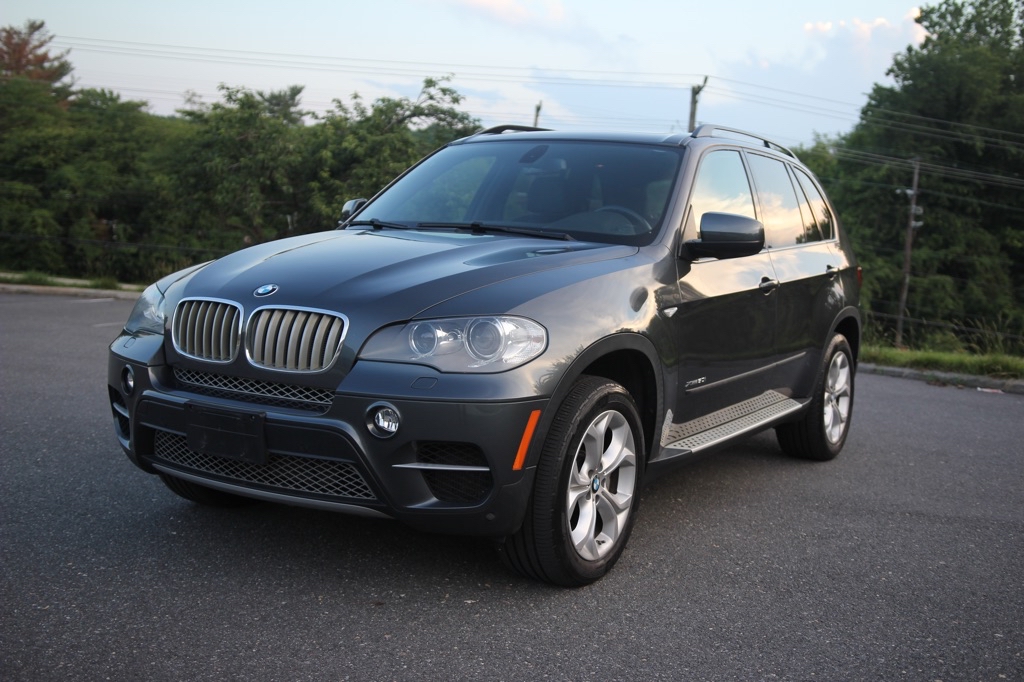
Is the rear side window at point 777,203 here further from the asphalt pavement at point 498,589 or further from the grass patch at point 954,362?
the grass patch at point 954,362

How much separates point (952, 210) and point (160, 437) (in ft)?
186

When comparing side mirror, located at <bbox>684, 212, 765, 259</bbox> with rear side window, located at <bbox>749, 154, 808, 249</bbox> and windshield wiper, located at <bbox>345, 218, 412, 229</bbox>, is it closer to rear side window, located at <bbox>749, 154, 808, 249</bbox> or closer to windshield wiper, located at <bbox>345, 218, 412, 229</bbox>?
rear side window, located at <bbox>749, 154, 808, 249</bbox>

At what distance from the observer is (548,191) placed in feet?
16.4

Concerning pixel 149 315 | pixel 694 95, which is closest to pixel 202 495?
pixel 149 315

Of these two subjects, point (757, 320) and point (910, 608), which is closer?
point (910, 608)

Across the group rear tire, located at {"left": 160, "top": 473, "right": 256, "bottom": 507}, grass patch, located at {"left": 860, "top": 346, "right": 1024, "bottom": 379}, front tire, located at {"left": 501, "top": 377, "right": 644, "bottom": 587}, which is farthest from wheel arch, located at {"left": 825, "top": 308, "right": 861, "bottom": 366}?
grass patch, located at {"left": 860, "top": 346, "right": 1024, "bottom": 379}

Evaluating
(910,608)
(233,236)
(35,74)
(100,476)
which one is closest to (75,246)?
(233,236)

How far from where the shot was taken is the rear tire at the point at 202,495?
451cm

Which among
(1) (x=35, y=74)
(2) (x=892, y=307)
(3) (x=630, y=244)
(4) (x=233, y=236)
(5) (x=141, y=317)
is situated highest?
(1) (x=35, y=74)

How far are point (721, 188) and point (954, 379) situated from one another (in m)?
6.68

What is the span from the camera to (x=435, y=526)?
141 inches

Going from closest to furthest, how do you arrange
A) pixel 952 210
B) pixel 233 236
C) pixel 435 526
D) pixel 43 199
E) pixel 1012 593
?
pixel 435 526, pixel 1012 593, pixel 233 236, pixel 43 199, pixel 952 210

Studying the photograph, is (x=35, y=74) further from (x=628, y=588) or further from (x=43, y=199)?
(x=628, y=588)

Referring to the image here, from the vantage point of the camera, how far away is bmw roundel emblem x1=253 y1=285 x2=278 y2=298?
379 centimetres
